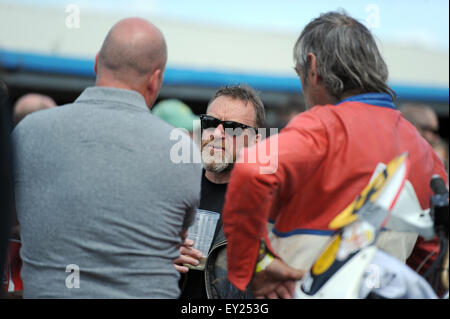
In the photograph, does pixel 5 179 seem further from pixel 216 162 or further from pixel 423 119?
pixel 423 119

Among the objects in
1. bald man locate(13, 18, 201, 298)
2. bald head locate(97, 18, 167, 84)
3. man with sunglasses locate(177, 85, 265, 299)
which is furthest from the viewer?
man with sunglasses locate(177, 85, 265, 299)

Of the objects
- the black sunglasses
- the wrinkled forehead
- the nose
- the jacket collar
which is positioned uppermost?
the jacket collar

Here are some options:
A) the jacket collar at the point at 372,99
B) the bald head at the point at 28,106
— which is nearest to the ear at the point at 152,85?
the jacket collar at the point at 372,99

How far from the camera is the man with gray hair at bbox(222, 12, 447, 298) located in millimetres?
1846

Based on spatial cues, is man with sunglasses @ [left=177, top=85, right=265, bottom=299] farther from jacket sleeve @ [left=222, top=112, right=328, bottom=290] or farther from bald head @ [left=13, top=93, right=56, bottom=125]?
bald head @ [left=13, top=93, right=56, bottom=125]

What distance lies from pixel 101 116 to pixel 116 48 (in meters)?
0.26

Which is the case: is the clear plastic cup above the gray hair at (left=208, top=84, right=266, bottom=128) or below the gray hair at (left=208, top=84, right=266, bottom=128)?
below

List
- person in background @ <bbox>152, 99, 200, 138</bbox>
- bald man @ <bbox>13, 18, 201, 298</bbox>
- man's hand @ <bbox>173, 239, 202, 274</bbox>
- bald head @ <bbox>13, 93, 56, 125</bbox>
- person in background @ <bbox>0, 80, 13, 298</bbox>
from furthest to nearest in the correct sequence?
person in background @ <bbox>152, 99, 200, 138</bbox>
bald head @ <bbox>13, 93, 56, 125</bbox>
man's hand @ <bbox>173, 239, 202, 274</bbox>
bald man @ <bbox>13, 18, 201, 298</bbox>
person in background @ <bbox>0, 80, 13, 298</bbox>

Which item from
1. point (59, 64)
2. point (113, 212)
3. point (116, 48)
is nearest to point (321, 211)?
point (113, 212)

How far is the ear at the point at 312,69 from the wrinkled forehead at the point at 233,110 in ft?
3.06

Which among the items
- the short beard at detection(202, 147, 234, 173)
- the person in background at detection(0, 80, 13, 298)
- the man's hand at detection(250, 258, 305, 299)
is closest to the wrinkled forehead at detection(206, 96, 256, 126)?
the short beard at detection(202, 147, 234, 173)

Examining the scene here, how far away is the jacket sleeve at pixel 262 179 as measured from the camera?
5.92ft

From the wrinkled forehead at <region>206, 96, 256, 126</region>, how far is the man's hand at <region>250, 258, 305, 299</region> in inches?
47.5
